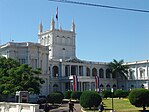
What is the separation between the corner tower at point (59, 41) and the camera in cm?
9700

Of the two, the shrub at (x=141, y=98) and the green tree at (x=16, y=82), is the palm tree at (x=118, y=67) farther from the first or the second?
the shrub at (x=141, y=98)

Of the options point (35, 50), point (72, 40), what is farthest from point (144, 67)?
point (35, 50)

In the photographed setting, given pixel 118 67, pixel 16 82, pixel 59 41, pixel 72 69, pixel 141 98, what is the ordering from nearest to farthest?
pixel 141 98, pixel 16 82, pixel 72 69, pixel 118 67, pixel 59 41

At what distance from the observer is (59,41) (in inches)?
3885

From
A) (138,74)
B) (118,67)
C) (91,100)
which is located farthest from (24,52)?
(138,74)

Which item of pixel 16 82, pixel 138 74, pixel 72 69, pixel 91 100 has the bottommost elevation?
pixel 91 100

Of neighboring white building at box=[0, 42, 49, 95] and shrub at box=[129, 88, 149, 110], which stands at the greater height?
neighboring white building at box=[0, 42, 49, 95]

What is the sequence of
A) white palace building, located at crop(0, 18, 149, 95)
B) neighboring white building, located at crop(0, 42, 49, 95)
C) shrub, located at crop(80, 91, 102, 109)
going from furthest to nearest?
white palace building, located at crop(0, 18, 149, 95)
neighboring white building, located at crop(0, 42, 49, 95)
shrub, located at crop(80, 91, 102, 109)

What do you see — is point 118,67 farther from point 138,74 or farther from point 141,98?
point 141,98

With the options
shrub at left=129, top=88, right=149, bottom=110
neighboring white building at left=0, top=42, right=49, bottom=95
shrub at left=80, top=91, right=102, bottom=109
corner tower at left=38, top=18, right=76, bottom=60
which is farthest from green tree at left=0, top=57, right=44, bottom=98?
corner tower at left=38, top=18, right=76, bottom=60

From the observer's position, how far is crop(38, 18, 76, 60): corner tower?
318 feet

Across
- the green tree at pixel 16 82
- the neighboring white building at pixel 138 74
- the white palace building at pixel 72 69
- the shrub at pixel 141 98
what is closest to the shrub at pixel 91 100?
the shrub at pixel 141 98

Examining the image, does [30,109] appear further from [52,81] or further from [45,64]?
[52,81]

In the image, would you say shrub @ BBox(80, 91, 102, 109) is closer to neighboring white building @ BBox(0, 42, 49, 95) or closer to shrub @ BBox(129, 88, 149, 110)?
shrub @ BBox(129, 88, 149, 110)
